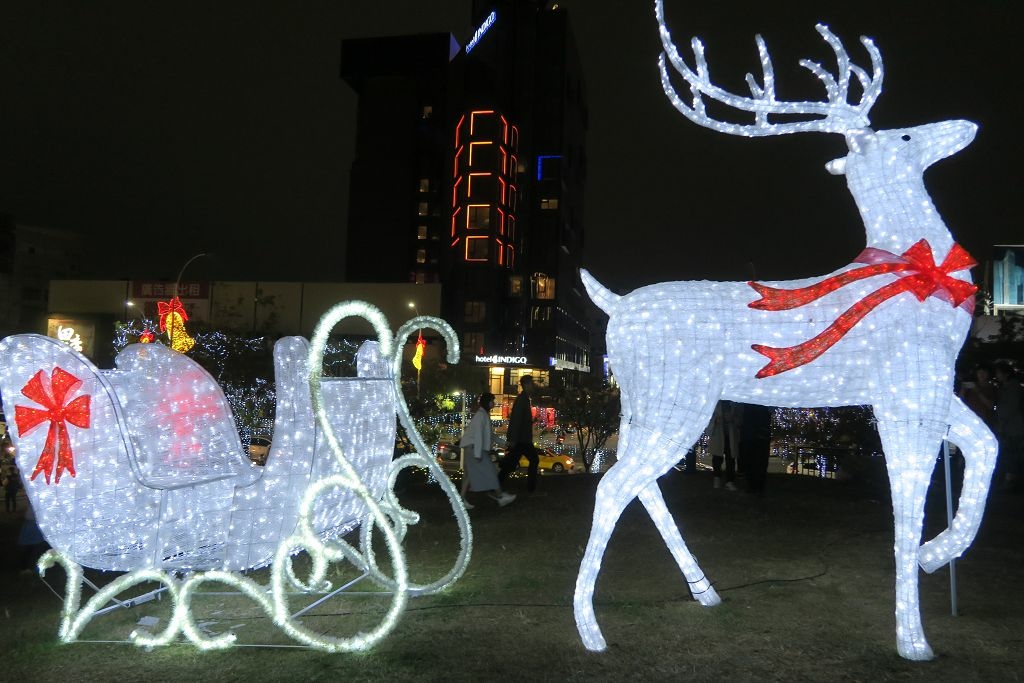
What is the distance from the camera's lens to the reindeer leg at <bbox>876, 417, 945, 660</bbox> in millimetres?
3568

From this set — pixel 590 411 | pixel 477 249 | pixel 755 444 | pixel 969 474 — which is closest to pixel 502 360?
pixel 477 249

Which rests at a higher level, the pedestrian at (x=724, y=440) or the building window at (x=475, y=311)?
the building window at (x=475, y=311)

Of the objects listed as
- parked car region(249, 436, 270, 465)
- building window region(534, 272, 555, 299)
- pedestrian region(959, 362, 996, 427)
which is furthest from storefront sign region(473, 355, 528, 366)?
pedestrian region(959, 362, 996, 427)

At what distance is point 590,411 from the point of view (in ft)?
68.6

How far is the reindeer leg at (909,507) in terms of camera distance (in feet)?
11.7

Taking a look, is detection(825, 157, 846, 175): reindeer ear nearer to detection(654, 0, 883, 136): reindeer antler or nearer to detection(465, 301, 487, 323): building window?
detection(654, 0, 883, 136): reindeer antler

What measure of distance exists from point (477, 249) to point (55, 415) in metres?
38.4

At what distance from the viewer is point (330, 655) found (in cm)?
377

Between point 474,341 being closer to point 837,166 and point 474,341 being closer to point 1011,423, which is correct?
point 1011,423

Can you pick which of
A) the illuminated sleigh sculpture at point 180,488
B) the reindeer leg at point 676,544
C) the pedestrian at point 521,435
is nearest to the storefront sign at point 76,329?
the pedestrian at point 521,435

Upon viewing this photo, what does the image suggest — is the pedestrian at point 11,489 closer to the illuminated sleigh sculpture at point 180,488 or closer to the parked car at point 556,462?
the illuminated sleigh sculpture at point 180,488

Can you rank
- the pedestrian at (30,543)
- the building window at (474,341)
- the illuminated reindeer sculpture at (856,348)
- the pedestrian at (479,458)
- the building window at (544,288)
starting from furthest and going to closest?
the building window at (544,288), the building window at (474,341), the pedestrian at (479,458), the pedestrian at (30,543), the illuminated reindeer sculpture at (856,348)

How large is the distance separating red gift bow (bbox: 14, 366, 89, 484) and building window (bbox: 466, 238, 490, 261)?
38.2 metres

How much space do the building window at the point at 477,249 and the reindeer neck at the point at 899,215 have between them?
3795cm
